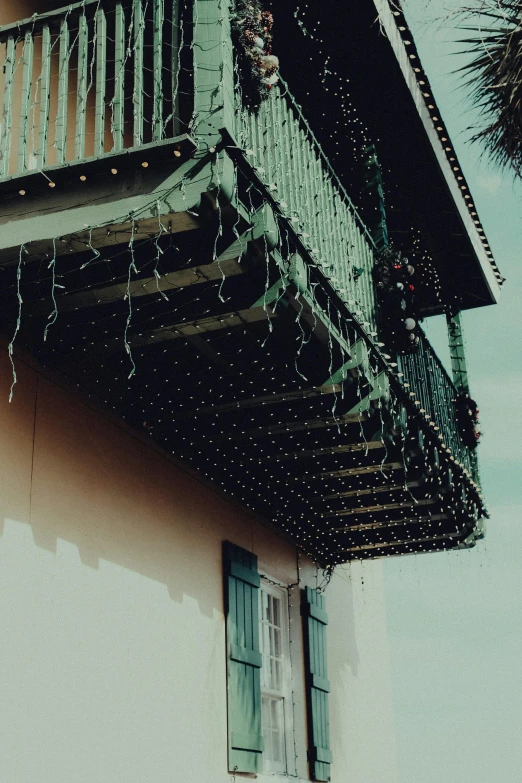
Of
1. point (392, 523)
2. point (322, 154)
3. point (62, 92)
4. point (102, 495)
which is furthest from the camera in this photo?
point (392, 523)

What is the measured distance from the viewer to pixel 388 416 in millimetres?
7266

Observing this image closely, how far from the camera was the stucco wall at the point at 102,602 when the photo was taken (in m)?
5.60

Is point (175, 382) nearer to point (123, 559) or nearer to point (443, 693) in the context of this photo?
point (123, 559)

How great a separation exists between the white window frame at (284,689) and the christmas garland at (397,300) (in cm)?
268

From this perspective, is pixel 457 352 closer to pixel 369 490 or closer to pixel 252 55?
pixel 369 490

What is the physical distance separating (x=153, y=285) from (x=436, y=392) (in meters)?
4.41

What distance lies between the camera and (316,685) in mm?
9242

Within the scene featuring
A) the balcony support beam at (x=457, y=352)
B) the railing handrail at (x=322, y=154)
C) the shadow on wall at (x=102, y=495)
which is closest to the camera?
the shadow on wall at (x=102, y=495)

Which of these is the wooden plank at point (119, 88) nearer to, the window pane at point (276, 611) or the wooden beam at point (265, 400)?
the wooden beam at point (265, 400)

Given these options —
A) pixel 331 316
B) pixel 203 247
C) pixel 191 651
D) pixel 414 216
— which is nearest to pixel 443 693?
pixel 414 216

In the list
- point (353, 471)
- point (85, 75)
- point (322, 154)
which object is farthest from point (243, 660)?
point (85, 75)

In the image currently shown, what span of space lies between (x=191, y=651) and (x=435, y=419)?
3.12m

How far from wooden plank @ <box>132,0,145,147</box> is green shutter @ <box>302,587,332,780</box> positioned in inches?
226

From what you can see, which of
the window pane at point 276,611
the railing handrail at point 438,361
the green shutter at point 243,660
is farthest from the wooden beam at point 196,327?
the window pane at point 276,611
